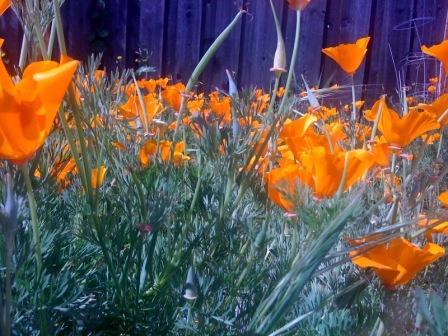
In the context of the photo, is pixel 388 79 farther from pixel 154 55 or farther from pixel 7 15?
pixel 7 15

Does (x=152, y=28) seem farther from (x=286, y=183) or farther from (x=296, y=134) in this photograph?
(x=286, y=183)

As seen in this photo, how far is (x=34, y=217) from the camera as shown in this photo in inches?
26.2

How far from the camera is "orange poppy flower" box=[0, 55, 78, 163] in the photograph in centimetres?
58

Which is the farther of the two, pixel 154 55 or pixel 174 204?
pixel 154 55

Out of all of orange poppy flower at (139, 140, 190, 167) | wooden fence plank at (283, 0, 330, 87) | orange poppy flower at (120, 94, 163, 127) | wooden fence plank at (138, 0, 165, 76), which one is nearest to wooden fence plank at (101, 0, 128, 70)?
wooden fence plank at (138, 0, 165, 76)

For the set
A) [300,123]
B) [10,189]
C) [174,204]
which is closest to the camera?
[10,189]

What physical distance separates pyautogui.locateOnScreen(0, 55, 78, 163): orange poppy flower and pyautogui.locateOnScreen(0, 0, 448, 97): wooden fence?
4033 mm

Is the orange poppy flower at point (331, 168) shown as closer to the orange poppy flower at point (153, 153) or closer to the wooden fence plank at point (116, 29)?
the orange poppy flower at point (153, 153)

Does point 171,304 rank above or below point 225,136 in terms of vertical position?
below

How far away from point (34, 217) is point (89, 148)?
34cm

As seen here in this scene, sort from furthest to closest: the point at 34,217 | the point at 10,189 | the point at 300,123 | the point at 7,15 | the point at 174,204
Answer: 1. the point at 7,15
2. the point at 300,123
3. the point at 174,204
4. the point at 34,217
5. the point at 10,189

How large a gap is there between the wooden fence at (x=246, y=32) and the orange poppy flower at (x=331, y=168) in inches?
148

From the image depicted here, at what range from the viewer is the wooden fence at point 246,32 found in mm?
4672

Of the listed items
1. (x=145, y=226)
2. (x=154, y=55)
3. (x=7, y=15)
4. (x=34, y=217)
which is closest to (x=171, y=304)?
(x=145, y=226)
